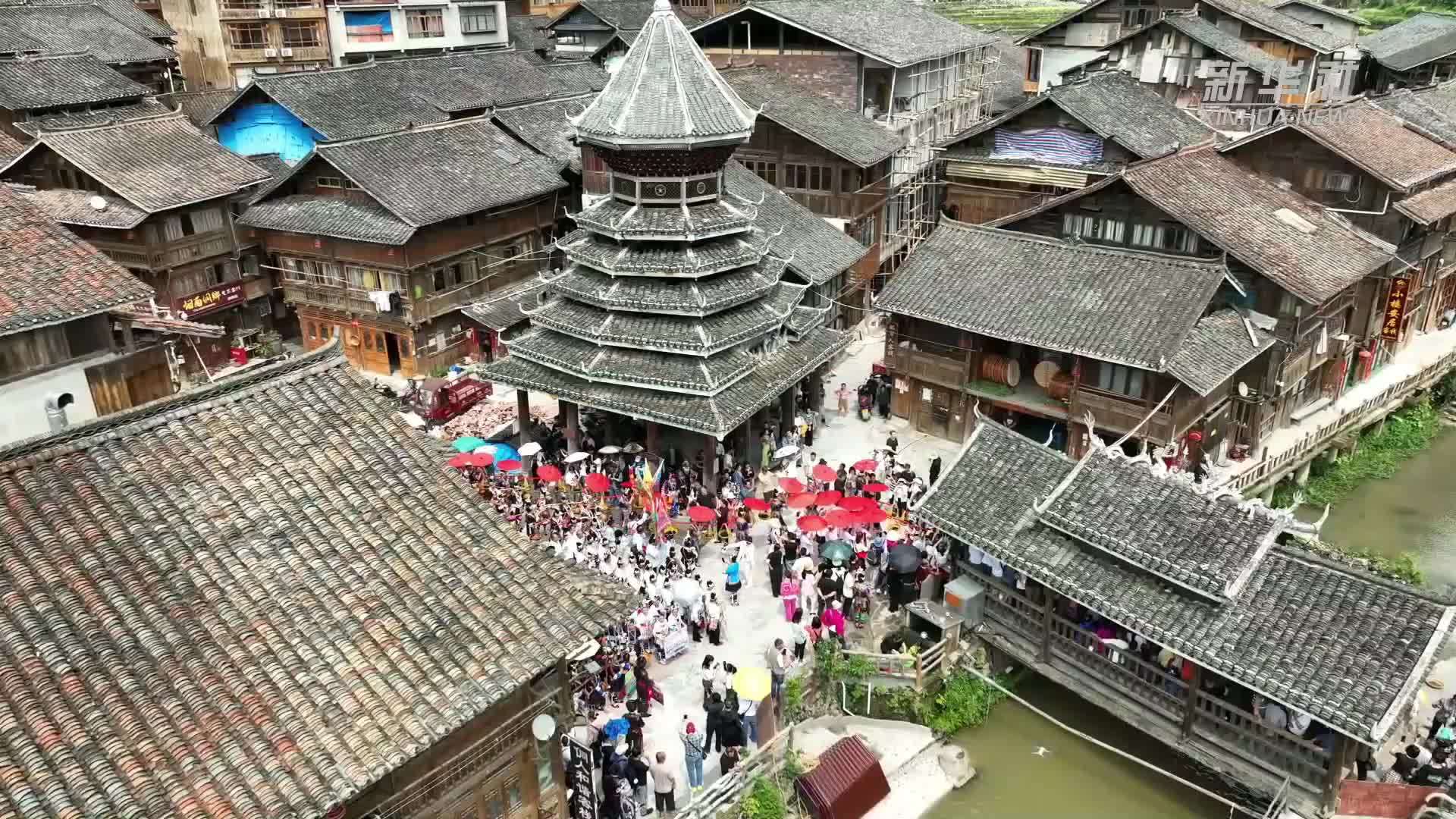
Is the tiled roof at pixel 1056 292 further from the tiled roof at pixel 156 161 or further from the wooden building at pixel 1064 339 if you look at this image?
the tiled roof at pixel 156 161

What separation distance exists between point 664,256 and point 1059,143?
22.4 metres

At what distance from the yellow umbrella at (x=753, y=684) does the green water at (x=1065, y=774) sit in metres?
4.78

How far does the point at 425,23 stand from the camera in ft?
236

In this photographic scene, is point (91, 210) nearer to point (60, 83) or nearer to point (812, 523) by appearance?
point (60, 83)

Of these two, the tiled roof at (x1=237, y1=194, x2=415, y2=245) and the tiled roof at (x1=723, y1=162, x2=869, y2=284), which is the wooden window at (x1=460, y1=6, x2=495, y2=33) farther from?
the tiled roof at (x1=723, y1=162, x2=869, y2=284)

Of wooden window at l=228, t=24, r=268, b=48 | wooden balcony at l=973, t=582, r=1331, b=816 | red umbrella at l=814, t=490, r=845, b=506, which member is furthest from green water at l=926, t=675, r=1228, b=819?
wooden window at l=228, t=24, r=268, b=48

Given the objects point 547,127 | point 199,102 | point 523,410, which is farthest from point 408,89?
point 523,410

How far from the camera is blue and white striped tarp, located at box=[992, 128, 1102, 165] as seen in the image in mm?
43188

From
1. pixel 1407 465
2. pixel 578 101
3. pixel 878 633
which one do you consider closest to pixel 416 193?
pixel 578 101

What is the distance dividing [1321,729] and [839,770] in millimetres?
9602

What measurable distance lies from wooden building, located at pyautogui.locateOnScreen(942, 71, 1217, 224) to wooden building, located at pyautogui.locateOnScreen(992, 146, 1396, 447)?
5.42m

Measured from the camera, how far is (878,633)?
1009 inches

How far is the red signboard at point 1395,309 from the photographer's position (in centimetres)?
3872

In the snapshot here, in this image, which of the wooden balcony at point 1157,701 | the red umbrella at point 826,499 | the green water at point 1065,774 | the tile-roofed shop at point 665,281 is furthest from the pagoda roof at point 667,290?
the green water at point 1065,774
